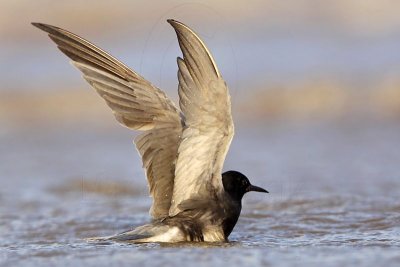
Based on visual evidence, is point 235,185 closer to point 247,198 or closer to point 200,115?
point 200,115

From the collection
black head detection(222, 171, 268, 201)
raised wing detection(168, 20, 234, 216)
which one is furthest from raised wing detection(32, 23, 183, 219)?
black head detection(222, 171, 268, 201)

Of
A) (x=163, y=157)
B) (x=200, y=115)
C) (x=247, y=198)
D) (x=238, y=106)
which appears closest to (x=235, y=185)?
(x=163, y=157)

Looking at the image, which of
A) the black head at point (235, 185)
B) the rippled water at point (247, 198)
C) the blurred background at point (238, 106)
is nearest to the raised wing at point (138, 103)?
the black head at point (235, 185)

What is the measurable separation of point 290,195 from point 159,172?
248 cm

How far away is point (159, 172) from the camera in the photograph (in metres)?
6.48

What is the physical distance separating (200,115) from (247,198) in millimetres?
2944

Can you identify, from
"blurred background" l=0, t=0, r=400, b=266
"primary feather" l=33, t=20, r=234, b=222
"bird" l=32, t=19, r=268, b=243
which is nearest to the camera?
"primary feather" l=33, t=20, r=234, b=222

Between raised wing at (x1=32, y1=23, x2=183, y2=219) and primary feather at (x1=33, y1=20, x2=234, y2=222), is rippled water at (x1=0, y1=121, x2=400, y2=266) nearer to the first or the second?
primary feather at (x1=33, y1=20, x2=234, y2=222)

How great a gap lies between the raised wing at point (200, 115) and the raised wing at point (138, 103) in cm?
18

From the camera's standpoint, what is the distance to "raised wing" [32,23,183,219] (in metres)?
6.38

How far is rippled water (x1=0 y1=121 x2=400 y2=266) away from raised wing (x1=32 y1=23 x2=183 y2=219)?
63cm

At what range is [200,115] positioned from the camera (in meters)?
6.03

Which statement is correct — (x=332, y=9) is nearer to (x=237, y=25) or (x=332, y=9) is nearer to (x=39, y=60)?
(x=237, y=25)

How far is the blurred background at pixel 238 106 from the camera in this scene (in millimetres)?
8719
